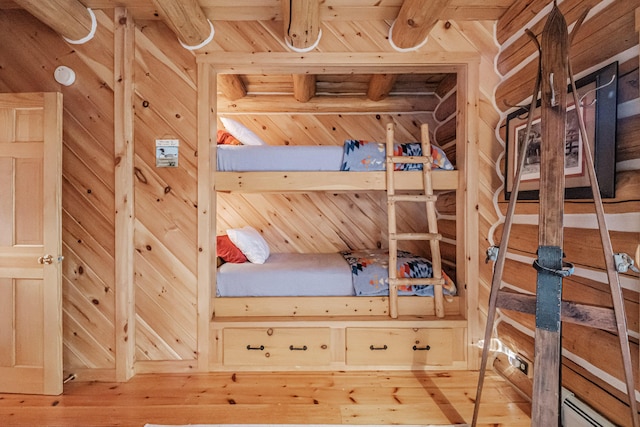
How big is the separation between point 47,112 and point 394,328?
266 cm

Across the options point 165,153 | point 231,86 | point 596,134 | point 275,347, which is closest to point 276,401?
point 275,347

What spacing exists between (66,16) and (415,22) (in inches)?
85.8

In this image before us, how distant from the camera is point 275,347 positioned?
7.45ft

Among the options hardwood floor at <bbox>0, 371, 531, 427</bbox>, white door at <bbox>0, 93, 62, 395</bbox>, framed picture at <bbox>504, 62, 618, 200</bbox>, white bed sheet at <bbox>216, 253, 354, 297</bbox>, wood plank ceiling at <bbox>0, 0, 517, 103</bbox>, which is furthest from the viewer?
white bed sheet at <bbox>216, 253, 354, 297</bbox>

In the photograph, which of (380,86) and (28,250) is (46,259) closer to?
(28,250)

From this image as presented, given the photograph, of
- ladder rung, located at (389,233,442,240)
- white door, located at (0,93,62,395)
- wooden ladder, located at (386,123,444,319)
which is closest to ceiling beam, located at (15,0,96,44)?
white door, located at (0,93,62,395)

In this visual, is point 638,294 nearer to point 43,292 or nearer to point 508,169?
point 508,169

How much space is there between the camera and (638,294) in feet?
4.30

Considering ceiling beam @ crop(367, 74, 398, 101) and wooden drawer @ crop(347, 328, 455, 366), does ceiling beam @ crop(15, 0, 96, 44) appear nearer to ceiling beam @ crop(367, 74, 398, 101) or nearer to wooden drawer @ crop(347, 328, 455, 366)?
ceiling beam @ crop(367, 74, 398, 101)

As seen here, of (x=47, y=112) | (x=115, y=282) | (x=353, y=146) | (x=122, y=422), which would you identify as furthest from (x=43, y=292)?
(x=353, y=146)

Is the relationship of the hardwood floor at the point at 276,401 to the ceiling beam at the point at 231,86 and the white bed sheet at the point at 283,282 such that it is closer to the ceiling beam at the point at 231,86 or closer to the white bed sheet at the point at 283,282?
the white bed sheet at the point at 283,282

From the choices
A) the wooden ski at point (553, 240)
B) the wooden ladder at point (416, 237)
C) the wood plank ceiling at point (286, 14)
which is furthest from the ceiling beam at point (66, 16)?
the wooden ski at point (553, 240)

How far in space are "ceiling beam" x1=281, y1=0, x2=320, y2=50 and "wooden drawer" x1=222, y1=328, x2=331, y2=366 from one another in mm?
1999

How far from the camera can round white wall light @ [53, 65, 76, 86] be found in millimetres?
2178
